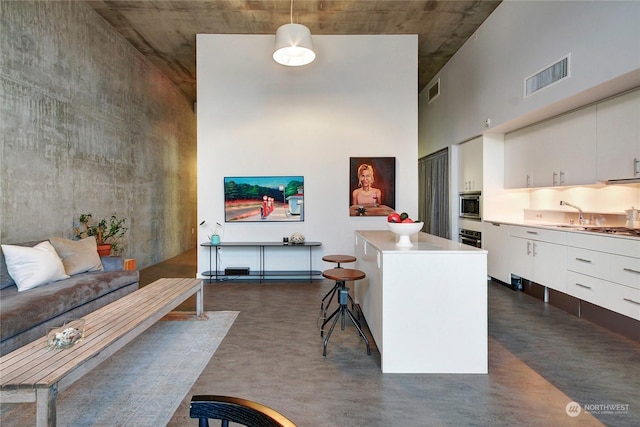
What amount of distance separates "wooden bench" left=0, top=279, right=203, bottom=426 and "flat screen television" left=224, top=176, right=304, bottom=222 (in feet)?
9.84

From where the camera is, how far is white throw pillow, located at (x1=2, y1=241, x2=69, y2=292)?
3059 mm

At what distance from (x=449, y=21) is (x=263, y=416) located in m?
6.22

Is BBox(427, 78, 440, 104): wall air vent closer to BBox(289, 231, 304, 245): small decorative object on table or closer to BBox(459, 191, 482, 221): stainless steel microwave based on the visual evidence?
BBox(459, 191, 482, 221): stainless steel microwave

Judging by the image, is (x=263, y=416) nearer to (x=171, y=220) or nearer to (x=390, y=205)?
(x=390, y=205)

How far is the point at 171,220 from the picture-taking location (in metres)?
8.07

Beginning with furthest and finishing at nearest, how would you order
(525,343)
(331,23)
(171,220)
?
(171,220) → (331,23) → (525,343)

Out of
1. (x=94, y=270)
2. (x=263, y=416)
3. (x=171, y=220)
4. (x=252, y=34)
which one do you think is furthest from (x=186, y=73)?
(x=263, y=416)

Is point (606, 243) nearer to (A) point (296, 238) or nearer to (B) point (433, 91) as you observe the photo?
(A) point (296, 238)

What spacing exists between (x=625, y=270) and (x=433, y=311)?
76.2 inches

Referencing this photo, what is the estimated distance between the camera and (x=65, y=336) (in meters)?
1.87

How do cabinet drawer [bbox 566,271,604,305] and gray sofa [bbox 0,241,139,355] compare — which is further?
cabinet drawer [bbox 566,271,604,305]

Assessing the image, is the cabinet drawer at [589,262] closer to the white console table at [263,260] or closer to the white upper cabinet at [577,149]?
the white upper cabinet at [577,149]

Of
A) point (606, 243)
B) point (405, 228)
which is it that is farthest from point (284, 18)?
point (606, 243)
